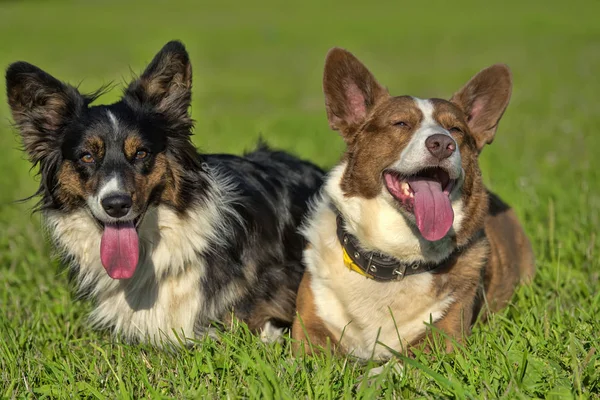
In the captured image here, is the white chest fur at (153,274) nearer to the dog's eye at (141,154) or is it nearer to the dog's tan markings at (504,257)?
the dog's eye at (141,154)

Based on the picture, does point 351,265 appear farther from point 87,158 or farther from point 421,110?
point 87,158

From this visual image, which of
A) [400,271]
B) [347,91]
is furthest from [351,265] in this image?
[347,91]

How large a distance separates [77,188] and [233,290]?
3.73 ft

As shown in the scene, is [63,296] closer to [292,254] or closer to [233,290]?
[233,290]

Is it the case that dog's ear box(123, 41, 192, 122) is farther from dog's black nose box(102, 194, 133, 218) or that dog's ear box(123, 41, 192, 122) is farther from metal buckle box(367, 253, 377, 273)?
metal buckle box(367, 253, 377, 273)

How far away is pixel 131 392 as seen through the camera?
3.26 metres

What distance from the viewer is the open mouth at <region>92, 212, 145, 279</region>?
3.90 meters

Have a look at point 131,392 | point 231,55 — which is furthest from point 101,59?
point 131,392

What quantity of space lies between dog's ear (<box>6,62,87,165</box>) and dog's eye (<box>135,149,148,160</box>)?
47 centimetres

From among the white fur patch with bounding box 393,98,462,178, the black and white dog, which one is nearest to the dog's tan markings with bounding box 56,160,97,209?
the black and white dog

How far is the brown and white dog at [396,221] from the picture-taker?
12.3 ft

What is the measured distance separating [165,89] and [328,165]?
3.94 metres

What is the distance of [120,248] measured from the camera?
392 cm

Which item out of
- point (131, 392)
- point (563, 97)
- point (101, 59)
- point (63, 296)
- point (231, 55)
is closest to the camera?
point (131, 392)
